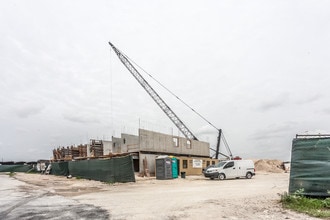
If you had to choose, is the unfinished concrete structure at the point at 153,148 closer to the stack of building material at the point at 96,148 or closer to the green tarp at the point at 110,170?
the green tarp at the point at 110,170

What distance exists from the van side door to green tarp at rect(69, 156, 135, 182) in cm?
933

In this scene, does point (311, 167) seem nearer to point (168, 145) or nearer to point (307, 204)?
point (307, 204)

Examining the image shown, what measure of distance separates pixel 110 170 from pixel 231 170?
1118 centimetres

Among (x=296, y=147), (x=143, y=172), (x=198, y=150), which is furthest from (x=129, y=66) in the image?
(x=296, y=147)

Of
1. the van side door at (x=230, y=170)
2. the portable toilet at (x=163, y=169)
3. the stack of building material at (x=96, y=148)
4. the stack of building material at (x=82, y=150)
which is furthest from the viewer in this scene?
the stack of building material at (x=82, y=150)

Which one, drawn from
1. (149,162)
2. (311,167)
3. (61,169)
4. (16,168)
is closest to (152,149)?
(149,162)

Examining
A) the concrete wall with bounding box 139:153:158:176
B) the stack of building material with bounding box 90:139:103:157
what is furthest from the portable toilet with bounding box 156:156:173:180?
the stack of building material with bounding box 90:139:103:157

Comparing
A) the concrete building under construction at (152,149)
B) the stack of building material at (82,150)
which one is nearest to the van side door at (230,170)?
the concrete building under construction at (152,149)

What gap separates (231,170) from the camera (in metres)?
28.2

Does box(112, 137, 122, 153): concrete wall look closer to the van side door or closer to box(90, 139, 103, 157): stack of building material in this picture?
box(90, 139, 103, 157): stack of building material

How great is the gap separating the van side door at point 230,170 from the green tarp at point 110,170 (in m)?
9.33

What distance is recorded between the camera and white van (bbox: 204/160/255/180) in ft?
91.0

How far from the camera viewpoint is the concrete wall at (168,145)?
33.8 meters

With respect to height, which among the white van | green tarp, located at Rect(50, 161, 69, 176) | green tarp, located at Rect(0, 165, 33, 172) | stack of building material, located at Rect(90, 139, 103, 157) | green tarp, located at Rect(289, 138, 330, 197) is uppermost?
green tarp, located at Rect(289, 138, 330, 197)
